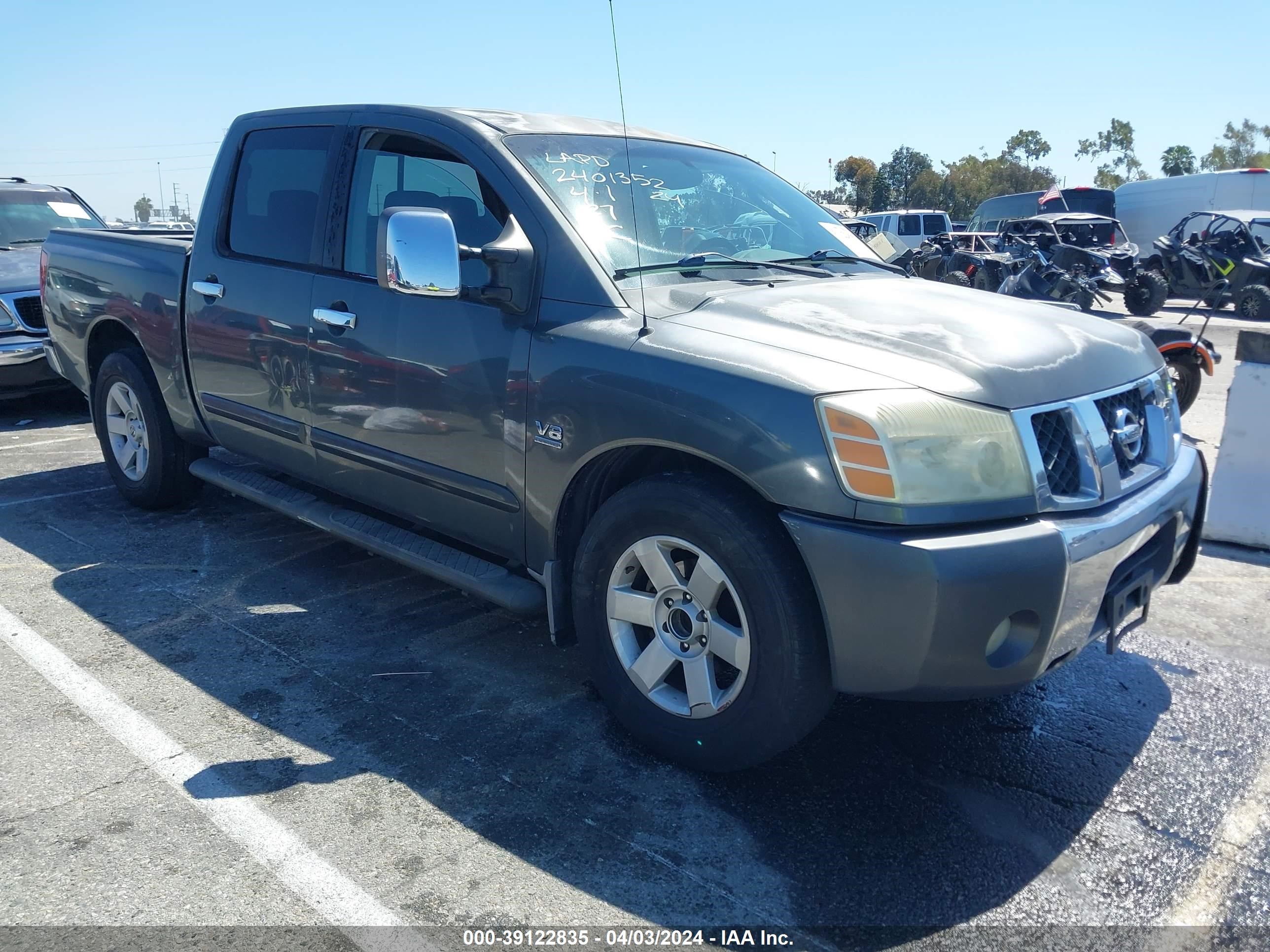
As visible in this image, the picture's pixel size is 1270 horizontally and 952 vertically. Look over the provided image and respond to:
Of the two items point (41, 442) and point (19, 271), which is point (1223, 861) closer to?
point (41, 442)

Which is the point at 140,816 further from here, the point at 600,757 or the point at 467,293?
the point at 467,293

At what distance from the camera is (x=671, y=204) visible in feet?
12.1

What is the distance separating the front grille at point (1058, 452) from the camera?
2635 mm

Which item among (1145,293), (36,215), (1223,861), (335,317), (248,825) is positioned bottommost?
(1223,861)

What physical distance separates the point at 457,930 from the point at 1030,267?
49.6 feet

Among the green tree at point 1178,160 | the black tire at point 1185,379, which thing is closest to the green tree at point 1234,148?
the green tree at point 1178,160

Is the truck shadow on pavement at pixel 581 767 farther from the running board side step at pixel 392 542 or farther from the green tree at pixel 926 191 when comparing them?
the green tree at pixel 926 191

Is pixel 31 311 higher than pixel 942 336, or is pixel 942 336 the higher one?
pixel 31 311

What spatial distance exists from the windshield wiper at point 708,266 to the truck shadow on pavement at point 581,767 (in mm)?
1448

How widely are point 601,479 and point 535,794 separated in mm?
959

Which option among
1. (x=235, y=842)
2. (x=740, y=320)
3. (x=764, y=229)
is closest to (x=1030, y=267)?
(x=764, y=229)

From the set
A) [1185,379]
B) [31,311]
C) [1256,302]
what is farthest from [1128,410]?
[1256,302]

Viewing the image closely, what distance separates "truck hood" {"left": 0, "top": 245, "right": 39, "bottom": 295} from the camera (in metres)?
7.93

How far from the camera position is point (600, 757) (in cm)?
308
